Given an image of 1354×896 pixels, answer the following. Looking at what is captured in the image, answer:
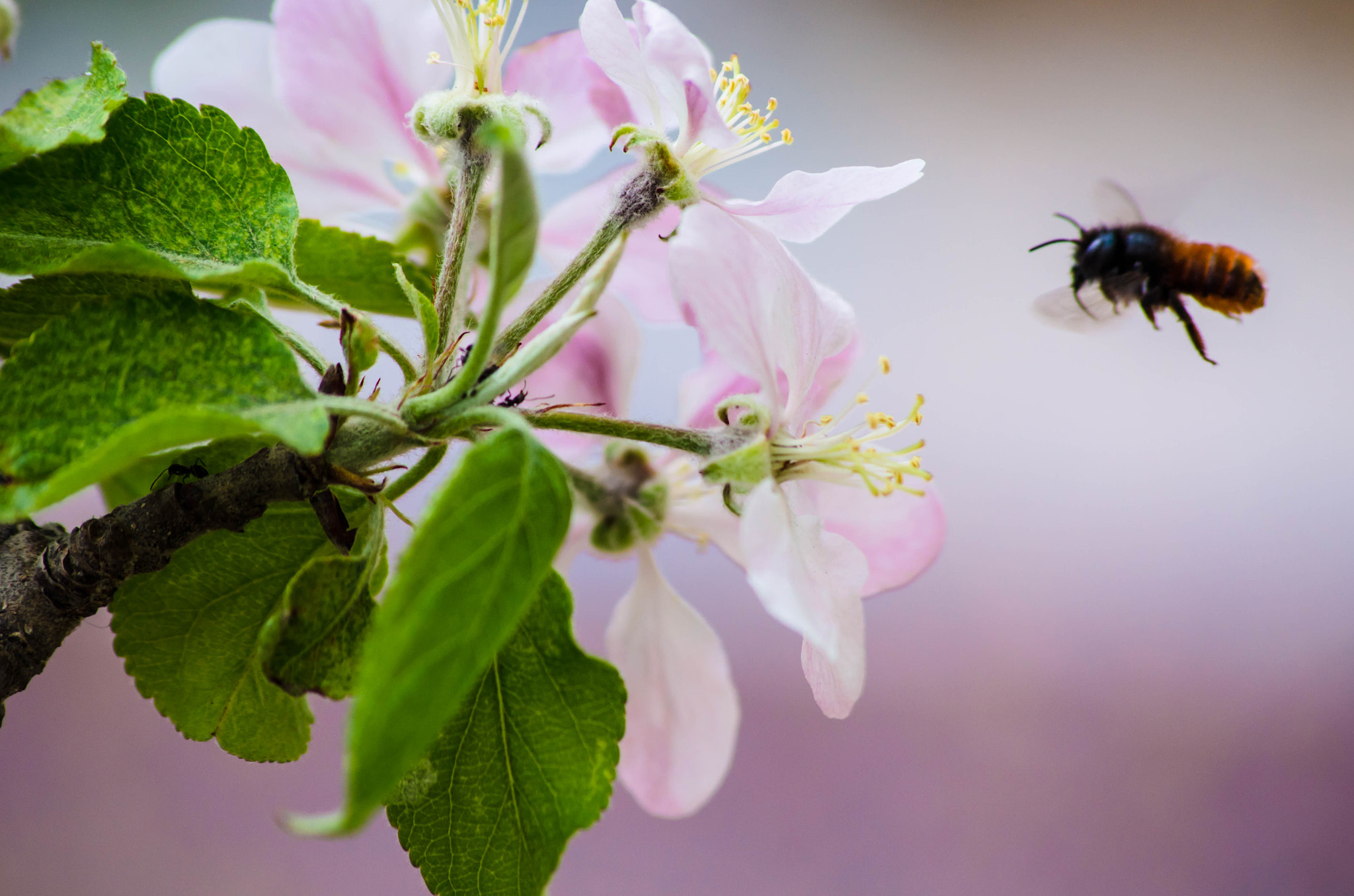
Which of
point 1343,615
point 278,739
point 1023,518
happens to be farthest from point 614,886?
point 1343,615

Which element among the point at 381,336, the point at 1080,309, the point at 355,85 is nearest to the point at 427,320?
the point at 381,336

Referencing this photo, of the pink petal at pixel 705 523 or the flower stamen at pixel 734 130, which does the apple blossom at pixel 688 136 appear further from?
the pink petal at pixel 705 523

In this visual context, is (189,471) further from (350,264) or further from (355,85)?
(355,85)

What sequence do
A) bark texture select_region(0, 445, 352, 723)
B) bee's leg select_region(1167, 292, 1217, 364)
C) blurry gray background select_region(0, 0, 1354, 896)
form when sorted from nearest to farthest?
bark texture select_region(0, 445, 352, 723) < bee's leg select_region(1167, 292, 1217, 364) < blurry gray background select_region(0, 0, 1354, 896)

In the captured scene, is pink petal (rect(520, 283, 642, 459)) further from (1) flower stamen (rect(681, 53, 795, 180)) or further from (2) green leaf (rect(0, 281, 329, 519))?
(2) green leaf (rect(0, 281, 329, 519))

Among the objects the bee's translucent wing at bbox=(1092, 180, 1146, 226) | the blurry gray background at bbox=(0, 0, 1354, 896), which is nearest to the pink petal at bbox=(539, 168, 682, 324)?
the bee's translucent wing at bbox=(1092, 180, 1146, 226)

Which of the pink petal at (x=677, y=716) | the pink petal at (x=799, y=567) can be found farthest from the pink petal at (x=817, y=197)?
the pink petal at (x=677, y=716)

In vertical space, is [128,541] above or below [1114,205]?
below
